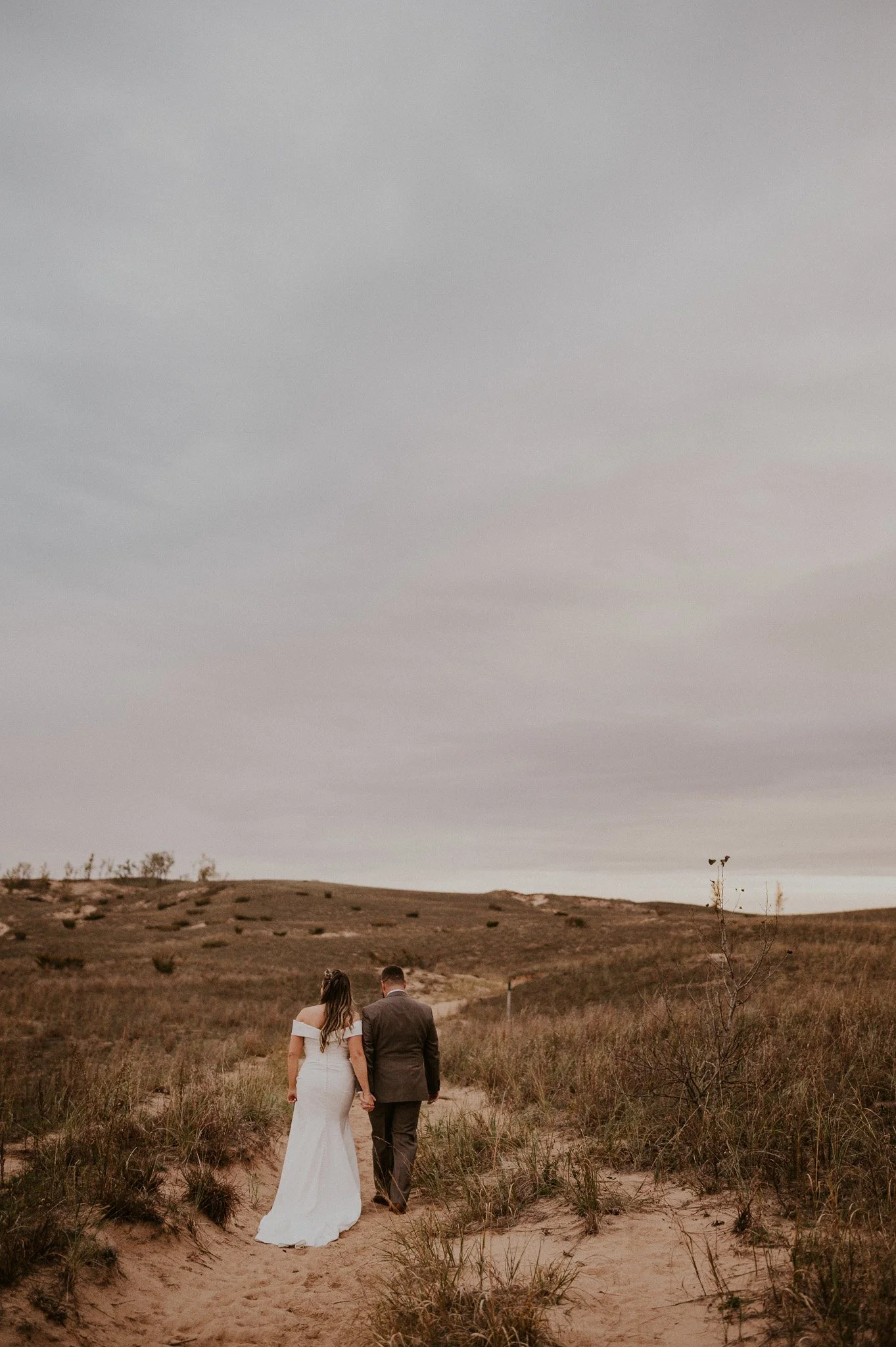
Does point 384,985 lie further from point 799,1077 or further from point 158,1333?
point 799,1077

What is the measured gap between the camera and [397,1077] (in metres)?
7.24

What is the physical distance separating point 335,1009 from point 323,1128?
1006mm

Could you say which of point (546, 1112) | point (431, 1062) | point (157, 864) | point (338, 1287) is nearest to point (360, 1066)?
point (431, 1062)

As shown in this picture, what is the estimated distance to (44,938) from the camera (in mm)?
39719

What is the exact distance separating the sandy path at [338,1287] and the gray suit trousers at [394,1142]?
442 mm

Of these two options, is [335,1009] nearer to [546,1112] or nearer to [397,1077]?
[397,1077]

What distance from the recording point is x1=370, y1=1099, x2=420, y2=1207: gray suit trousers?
713 centimetres

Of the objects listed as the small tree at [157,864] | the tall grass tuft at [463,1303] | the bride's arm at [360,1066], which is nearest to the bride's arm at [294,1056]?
the bride's arm at [360,1066]

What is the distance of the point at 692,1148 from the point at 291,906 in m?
48.4

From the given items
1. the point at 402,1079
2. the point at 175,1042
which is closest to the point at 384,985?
the point at 402,1079

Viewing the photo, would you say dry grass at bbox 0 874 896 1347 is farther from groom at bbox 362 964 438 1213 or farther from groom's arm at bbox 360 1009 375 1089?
groom's arm at bbox 360 1009 375 1089

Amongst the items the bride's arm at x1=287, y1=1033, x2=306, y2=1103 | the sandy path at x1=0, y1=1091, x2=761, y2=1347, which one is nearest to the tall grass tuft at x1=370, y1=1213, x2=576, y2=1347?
the sandy path at x1=0, y1=1091, x2=761, y2=1347

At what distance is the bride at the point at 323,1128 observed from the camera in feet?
21.8

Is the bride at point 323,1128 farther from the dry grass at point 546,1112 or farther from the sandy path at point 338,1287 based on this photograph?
the dry grass at point 546,1112
